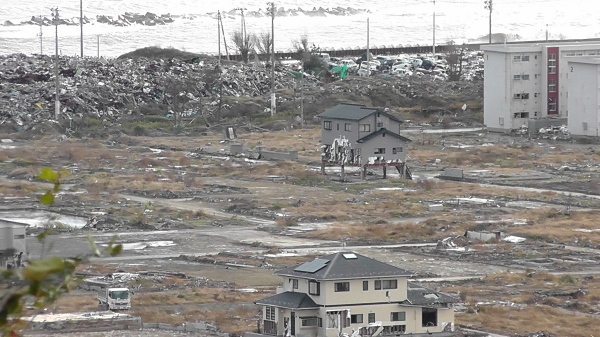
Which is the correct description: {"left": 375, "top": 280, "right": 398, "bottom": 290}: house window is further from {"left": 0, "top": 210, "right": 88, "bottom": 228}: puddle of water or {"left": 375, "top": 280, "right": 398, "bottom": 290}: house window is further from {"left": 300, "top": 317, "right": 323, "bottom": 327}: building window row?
{"left": 0, "top": 210, "right": 88, "bottom": 228}: puddle of water

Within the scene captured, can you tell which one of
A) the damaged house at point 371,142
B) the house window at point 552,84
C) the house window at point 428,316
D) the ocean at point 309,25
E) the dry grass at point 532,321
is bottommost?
the dry grass at point 532,321

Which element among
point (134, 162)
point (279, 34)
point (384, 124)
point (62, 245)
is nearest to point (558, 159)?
point (384, 124)

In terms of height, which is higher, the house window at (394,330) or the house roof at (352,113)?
the house roof at (352,113)

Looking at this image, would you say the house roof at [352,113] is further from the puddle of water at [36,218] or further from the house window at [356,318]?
the house window at [356,318]

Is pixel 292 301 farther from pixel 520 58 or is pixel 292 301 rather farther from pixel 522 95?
pixel 520 58

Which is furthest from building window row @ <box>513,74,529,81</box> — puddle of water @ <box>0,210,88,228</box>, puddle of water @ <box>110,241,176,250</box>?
puddle of water @ <box>110,241,176,250</box>

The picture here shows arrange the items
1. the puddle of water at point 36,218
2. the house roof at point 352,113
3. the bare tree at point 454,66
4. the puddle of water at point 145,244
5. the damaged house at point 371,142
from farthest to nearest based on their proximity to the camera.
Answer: the bare tree at point 454,66 → the house roof at point 352,113 → the damaged house at point 371,142 → the puddle of water at point 36,218 → the puddle of water at point 145,244

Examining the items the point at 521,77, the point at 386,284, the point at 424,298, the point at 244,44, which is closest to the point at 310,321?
the point at 386,284

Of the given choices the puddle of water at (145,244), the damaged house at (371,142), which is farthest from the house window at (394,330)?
the damaged house at (371,142)
